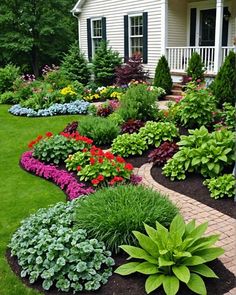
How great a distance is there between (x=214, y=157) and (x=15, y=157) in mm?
3957

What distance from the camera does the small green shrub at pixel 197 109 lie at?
7285 mm

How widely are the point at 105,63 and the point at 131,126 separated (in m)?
7.82

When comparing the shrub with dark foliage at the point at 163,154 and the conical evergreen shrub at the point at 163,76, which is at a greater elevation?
the conical evergreen shrub at the point at 163,76

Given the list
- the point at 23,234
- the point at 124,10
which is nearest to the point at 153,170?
the point at 23,234

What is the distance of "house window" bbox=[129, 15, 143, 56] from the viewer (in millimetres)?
14156

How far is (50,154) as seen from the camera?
6.33 m

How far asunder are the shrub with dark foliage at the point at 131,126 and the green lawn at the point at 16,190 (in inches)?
83.9

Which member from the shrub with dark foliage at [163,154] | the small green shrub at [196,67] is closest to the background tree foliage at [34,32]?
the small green shrub at [196,67]

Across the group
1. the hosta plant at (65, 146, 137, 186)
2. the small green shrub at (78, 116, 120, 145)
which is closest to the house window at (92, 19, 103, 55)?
the small green shrub at (78, 116, 120, 145)

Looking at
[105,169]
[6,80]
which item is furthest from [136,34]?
[105,169]

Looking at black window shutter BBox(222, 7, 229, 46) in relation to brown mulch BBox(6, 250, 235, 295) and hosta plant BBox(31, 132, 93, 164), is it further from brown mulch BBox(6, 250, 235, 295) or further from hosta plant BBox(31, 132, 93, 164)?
brown mulch BBox(6, 250, 235, 295)

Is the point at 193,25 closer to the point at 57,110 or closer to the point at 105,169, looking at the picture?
the point at 57,110

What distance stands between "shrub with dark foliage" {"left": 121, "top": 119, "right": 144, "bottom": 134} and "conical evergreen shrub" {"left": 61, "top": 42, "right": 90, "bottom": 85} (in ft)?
28.2

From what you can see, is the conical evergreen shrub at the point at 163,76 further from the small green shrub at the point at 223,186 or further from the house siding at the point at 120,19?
the small green shrub at the point at 223,186
